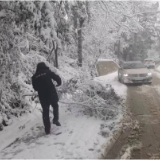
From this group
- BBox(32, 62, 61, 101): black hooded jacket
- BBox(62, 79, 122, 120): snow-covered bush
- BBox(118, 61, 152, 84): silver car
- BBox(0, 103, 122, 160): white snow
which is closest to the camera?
BBox(0, 103, 122, 160): white snow

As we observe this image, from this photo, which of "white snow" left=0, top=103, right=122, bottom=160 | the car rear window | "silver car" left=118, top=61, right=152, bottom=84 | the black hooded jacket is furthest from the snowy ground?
the car rear window

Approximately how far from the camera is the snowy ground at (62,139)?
4.44m

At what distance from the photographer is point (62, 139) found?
5148 mm

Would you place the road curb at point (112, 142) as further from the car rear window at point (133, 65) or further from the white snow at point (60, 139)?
the car rear window at point (133, 65)

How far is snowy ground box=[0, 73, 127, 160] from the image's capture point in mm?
4441

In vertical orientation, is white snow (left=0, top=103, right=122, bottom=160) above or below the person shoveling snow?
below

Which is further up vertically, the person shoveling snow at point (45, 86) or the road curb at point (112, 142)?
the person shoveling snow at point (45, 86)

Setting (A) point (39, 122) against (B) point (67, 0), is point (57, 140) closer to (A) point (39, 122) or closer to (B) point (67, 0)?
(A) point (39, 122)

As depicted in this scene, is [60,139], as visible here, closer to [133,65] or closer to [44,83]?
[44,83]

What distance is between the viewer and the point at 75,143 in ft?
16.1

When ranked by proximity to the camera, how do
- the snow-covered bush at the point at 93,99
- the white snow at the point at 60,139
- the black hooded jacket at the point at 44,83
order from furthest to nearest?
the snow-covered bush at the point at 93,99
the black hooded jacket at the point at 44,83
the white snow at the point at 60,139

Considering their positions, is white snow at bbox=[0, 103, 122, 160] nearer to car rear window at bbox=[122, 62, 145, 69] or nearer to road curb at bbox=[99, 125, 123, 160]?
road curb at bbox=[99, 125, 123, 160]

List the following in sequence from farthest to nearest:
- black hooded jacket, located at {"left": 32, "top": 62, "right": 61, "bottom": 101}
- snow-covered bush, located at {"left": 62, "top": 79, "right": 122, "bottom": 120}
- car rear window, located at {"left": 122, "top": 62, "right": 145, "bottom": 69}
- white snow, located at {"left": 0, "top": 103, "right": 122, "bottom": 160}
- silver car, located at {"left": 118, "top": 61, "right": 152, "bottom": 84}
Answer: car rear window, located at {"left": 122, "top": 62, "right": 145, "bottom": 69}, silver car, located at {"left": 118, "top": 61, "right": 152, "bottom": 84}, snow-covered bush, located at {"left": 62, "top": 79, "right": 122, "bottom": 120}, black hooded jacket, located at {"left": 32, "top": 62, "right": 61, "bottom": 101}, white snow, located at {"left": 0, "top": 103, "right": 122, "bottom": 160}

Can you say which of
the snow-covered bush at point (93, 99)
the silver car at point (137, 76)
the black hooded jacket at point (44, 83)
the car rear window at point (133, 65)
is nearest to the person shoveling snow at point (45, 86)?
the black hooded jacket at point (44, 83)
